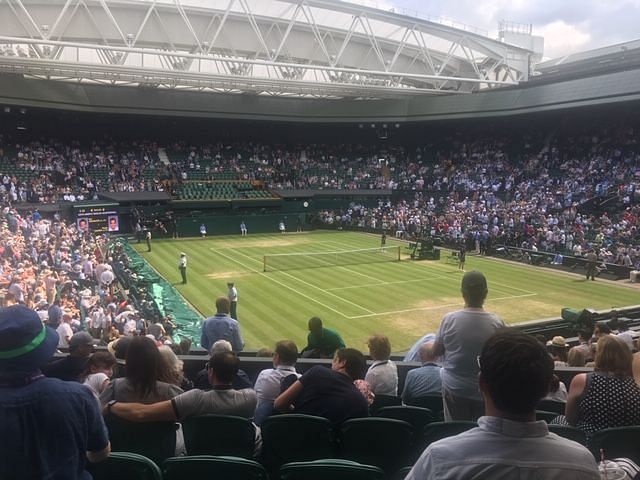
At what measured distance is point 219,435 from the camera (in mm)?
4723

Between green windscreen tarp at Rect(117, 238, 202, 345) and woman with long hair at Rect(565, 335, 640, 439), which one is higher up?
woman with long hair at Rect(565, 335, 640, 439)

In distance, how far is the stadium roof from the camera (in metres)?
36.0

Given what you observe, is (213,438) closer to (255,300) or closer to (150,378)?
(150,378)

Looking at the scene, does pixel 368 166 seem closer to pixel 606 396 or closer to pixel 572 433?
pixel 606 396

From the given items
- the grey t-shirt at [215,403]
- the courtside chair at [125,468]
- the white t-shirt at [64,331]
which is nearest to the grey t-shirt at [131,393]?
the grey t-shirt at [215,403]

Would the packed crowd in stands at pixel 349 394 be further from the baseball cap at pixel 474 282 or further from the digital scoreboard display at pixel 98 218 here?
the digital scoreboard display at pixel 98 218

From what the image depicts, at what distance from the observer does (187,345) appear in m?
9.81

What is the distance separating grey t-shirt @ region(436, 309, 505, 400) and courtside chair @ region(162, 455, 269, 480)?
2.17 metres

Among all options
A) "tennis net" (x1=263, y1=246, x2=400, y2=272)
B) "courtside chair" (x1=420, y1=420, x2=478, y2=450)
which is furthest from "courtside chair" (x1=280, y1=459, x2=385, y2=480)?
"tennis net" (x1=263, y1=246, x2=400, y2=272)

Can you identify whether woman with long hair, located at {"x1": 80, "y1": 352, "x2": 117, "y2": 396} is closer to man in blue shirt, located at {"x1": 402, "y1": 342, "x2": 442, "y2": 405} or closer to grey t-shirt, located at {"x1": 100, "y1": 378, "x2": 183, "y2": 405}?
grey t-shirt, located at {"x1": 100, "y1": 378, "x2": 183, "y2": 405}

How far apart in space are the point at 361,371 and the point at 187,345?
4.96 metres

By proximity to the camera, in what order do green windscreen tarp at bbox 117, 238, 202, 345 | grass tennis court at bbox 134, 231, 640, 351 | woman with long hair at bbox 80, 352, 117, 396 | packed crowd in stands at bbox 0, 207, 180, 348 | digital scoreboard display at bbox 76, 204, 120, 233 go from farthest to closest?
digital scoreboard display at bbox 76, 204, 120, 233
grass tennis court at bbox 134, 231, 640, 351
green windscreen tarp at bbox 117, 238, 202, 345
packed crowd in stands at bbox 0, 207, 180, 348
woman with long hair at bbox 80, 352, 117, 396

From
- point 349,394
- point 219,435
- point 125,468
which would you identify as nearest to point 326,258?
point 349,394

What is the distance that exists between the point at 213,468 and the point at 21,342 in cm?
147
